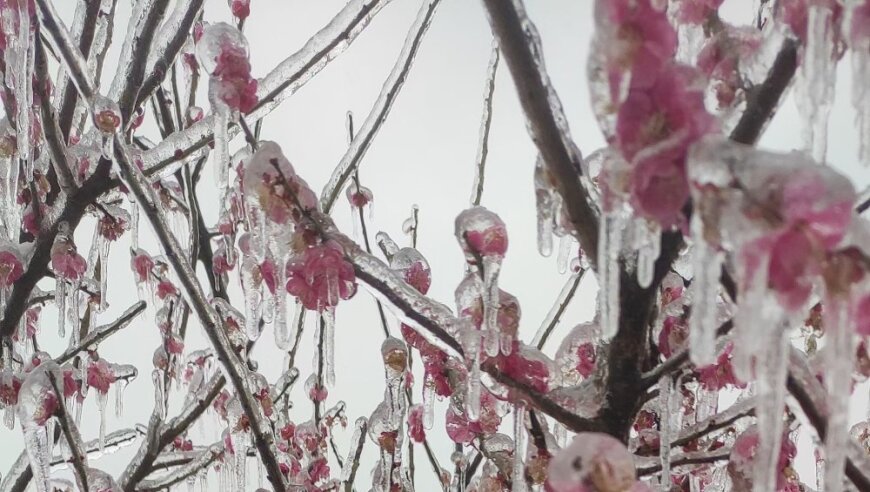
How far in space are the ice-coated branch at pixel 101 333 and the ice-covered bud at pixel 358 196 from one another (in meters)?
0.77

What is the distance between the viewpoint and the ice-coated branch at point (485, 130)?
71.2 inches

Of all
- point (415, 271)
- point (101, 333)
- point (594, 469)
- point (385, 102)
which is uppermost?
point (385, 102)

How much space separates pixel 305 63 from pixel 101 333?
3.57 ft

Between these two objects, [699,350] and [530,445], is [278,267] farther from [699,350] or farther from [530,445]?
[699,350]

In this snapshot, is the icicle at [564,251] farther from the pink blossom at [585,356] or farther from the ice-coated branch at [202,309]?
the ice-coated branch at [202,309]

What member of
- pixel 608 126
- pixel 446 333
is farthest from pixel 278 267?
pixel 608 126

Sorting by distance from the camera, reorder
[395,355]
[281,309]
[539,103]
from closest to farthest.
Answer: [539,103] → [281,309] → [395,355]

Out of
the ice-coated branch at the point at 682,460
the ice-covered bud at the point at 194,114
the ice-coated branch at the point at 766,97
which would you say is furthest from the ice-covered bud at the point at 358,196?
the ice-coated branch at the point at 766,97

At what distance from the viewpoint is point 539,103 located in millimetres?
835

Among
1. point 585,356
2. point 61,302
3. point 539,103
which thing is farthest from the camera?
point 61,302

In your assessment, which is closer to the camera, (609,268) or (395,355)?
(609,268)

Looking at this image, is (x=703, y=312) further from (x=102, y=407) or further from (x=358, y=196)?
(x=102, y=407)

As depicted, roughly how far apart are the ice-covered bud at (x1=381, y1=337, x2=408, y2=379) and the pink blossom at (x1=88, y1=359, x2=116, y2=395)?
1.26 metres

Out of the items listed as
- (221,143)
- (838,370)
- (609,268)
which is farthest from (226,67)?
(838,370)
